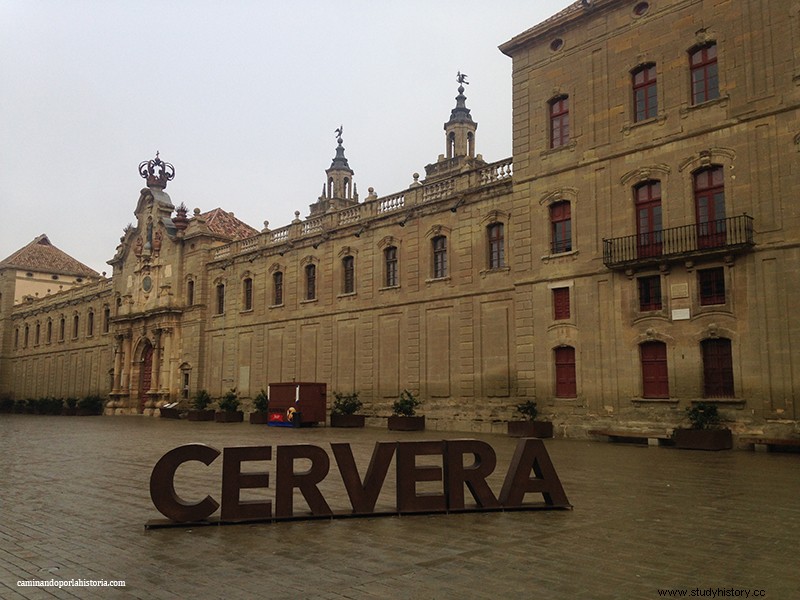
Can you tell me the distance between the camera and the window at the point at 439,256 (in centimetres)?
3291

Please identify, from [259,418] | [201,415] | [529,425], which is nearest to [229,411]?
[201,415]

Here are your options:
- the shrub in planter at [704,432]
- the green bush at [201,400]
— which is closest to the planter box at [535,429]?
the shrub in planter at [704,432]

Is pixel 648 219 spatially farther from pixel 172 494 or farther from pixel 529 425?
pixel 172 494

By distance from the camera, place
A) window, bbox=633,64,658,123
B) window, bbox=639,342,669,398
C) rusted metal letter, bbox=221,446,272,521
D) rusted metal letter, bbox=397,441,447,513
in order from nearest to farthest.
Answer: rusted metal letter, bbox=221,446,272,521 < rusted metal letter, bbox=397,441,447,513 < window, bbox=639,342,669,398 < window, bbox=633,64,658,123

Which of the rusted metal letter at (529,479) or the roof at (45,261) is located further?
the roof at (45,261)

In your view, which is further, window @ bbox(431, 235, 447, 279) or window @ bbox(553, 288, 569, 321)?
window @ bbox(431, 235, 447, 279)

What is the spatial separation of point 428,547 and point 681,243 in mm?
18149

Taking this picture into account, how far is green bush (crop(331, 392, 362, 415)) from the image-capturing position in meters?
34.1

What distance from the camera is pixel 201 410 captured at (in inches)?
1709

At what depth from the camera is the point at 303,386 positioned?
34125mm

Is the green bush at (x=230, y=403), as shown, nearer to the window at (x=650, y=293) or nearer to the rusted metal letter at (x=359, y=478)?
the window at (x=650, y=293)

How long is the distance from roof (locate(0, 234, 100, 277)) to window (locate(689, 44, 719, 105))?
234ft

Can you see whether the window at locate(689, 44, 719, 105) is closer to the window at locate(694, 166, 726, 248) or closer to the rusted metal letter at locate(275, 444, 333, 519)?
the window at locate(694, 166, 726, 248)

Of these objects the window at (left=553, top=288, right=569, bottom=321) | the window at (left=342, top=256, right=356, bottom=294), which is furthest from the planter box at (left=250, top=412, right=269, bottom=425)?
the window at (left=553, top=288, right=569, bottom=321)
